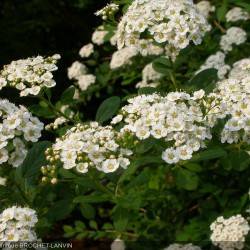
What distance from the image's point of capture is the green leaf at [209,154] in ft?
9.42

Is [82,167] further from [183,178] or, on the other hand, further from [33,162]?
[183,178]

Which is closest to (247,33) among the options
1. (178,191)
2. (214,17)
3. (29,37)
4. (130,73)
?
(214,17)

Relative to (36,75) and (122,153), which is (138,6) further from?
(122,153)

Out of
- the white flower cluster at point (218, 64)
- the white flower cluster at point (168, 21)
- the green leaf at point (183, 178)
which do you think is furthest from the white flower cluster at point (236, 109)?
the white flower cluster at point (218, 64)

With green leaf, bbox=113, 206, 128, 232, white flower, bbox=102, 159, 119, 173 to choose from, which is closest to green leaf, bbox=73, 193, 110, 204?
green leaf, bbox=113, 206, 128, 232

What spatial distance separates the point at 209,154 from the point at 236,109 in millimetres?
277

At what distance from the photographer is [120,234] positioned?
14.1 ft

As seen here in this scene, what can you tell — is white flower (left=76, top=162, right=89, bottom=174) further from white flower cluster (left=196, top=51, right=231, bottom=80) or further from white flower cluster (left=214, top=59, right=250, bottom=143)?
white flower cluster (left=196, top=51, right=231, bottom=80)

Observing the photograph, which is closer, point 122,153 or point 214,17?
point 122,153

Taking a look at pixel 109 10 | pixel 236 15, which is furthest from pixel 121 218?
pixel 236 15

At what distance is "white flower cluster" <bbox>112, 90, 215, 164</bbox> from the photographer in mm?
2709

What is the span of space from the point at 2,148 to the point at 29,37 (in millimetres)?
4440

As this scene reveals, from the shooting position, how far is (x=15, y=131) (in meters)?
2.90

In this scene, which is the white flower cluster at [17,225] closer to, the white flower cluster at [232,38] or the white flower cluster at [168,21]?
the white flower cluster at [168,21]
